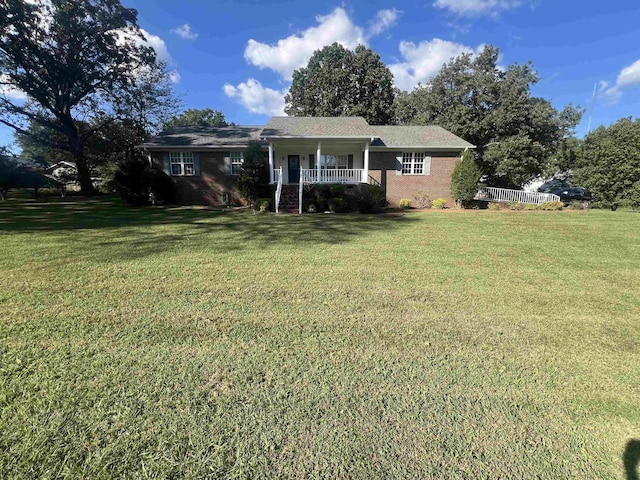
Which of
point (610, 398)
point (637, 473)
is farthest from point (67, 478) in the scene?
point (610, 398)

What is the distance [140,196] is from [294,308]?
1572 cm

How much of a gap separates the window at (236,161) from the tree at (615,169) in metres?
20.3

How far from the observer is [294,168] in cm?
1891

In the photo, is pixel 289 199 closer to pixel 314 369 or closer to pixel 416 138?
pixel 416 138

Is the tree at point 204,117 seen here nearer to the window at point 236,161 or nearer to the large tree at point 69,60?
the large tree at point 69,60

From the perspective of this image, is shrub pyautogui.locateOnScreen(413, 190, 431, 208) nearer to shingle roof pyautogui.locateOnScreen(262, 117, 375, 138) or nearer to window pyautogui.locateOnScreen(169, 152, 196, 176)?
shingle roof pyautogui.locateOnScreen(262, 117, 375, 138)

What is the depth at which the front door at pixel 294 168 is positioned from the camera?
18.8 metres

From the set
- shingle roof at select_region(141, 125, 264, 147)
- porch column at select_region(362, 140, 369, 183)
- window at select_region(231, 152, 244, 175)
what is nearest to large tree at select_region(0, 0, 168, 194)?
shingle roof at select_region(141, 125, 264, 147)

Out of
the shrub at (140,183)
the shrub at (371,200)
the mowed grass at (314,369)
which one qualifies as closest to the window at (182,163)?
the shrub at (140,183)

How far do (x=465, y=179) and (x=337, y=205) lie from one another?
7206 millimetres

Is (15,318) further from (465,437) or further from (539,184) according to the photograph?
(539,184)

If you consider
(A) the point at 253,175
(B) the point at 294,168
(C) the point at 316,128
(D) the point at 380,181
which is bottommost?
(D) the point at 380,181

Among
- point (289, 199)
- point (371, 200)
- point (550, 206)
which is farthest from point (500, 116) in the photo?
point (289, 199)

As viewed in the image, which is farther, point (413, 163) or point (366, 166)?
point (413, 163)
